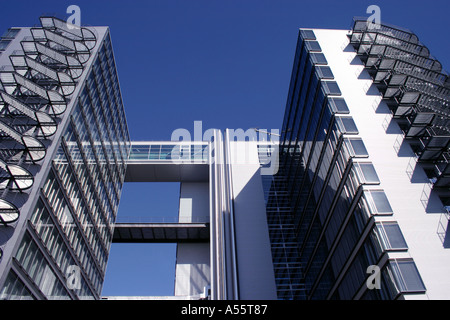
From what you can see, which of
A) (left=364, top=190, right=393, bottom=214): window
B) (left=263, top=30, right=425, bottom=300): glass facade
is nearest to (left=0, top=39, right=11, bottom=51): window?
(left=263, top=30, right=425, bottom=300): glass facade

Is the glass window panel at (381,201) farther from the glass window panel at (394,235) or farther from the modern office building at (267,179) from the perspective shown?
the glass window panel at (394,235)

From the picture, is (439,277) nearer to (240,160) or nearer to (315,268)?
(315,268)

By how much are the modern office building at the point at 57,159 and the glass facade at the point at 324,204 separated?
2317 centimetres

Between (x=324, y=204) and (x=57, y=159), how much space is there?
25646mm

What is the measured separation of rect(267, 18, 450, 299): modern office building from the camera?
2583cm

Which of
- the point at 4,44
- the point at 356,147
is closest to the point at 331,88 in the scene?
the point at 356,147

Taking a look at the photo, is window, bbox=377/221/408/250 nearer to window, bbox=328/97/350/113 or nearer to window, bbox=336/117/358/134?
window, bbox=336/117/358/134

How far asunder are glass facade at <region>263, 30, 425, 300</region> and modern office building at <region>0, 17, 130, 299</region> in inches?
912

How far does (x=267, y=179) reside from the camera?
56.5 metres

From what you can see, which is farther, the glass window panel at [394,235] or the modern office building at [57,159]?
the modern office building at [57,159]

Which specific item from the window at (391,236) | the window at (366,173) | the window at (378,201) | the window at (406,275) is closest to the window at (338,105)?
the window at (366,173)

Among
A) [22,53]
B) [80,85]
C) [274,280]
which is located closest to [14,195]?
[80,85]

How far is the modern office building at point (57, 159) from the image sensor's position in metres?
28.8
